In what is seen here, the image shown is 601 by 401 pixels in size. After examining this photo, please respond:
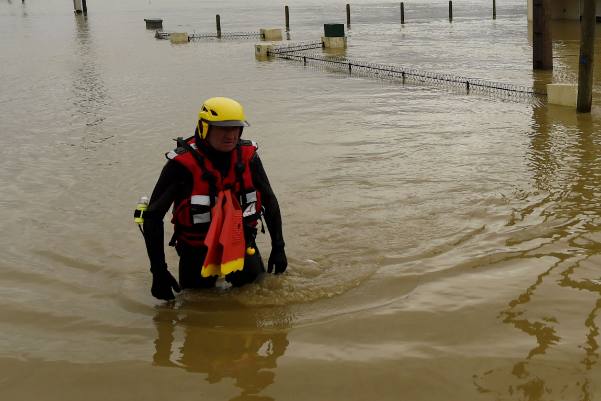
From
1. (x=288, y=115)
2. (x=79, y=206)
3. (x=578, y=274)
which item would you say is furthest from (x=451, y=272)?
(x=288, y=115)

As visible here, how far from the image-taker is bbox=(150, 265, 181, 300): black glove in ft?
15.0

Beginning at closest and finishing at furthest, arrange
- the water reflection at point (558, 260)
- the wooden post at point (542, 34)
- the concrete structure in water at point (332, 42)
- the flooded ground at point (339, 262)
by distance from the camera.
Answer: the water reflection at point (558, 260) → the flooded ground at point (339, 262) → the wooden post at point (542, 34) → the concrete structure in water at point (332, 42)

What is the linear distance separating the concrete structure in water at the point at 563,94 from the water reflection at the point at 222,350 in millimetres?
10336

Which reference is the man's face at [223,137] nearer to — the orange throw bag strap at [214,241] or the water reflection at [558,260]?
the orange throw bag strap at [214,241]

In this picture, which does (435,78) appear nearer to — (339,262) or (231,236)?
(339,262)

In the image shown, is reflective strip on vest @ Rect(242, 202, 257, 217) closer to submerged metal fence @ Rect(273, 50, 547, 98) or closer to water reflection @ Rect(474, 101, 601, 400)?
water reflection @ Rect(474, 101, 601, 400)

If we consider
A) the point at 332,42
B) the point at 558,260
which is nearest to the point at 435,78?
the point at 558,260

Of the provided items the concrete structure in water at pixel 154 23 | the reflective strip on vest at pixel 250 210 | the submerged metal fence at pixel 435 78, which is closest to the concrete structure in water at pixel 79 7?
the concrete structure in water at pixel 154 23

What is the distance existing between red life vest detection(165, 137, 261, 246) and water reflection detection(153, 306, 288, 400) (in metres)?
0.62

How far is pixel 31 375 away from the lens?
4.04 m

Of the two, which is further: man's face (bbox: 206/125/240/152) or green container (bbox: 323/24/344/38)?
green container (bbox: 323/24/344/38)

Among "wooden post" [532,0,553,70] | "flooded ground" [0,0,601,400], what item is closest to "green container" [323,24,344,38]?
"wooden post" [532,0,553,70]

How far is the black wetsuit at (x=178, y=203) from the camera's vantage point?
4359 mm

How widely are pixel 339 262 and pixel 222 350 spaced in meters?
2.05
